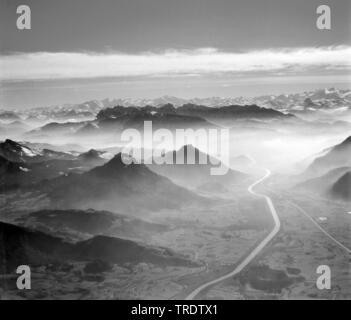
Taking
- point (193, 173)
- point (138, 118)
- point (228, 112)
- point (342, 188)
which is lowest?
point (342, 188)

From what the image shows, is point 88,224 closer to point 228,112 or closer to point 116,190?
point 116,190

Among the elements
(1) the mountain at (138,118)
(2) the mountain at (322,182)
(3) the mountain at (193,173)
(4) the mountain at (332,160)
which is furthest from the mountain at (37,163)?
(4) the mountain at (332,160)

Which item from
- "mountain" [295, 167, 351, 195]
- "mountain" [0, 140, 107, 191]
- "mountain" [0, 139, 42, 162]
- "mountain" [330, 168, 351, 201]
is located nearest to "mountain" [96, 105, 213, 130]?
"mountain" [0, 140, 107, 191]

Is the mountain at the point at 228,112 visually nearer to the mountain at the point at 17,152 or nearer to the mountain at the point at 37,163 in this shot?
the mountain at the point at 37,163

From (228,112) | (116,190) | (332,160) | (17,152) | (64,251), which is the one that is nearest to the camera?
(64,251)

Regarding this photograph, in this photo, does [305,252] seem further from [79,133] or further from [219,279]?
[79,133]

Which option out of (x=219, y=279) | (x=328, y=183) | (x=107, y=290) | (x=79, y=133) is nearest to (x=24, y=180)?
(x=79, y=133)

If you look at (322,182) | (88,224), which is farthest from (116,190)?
(322,182)

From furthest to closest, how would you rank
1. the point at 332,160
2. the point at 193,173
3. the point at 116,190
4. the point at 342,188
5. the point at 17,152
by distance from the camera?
the point at 332,160 < the point at 17,152 < the point at 193,173 < the point at 116,190 < the point at 342,188
